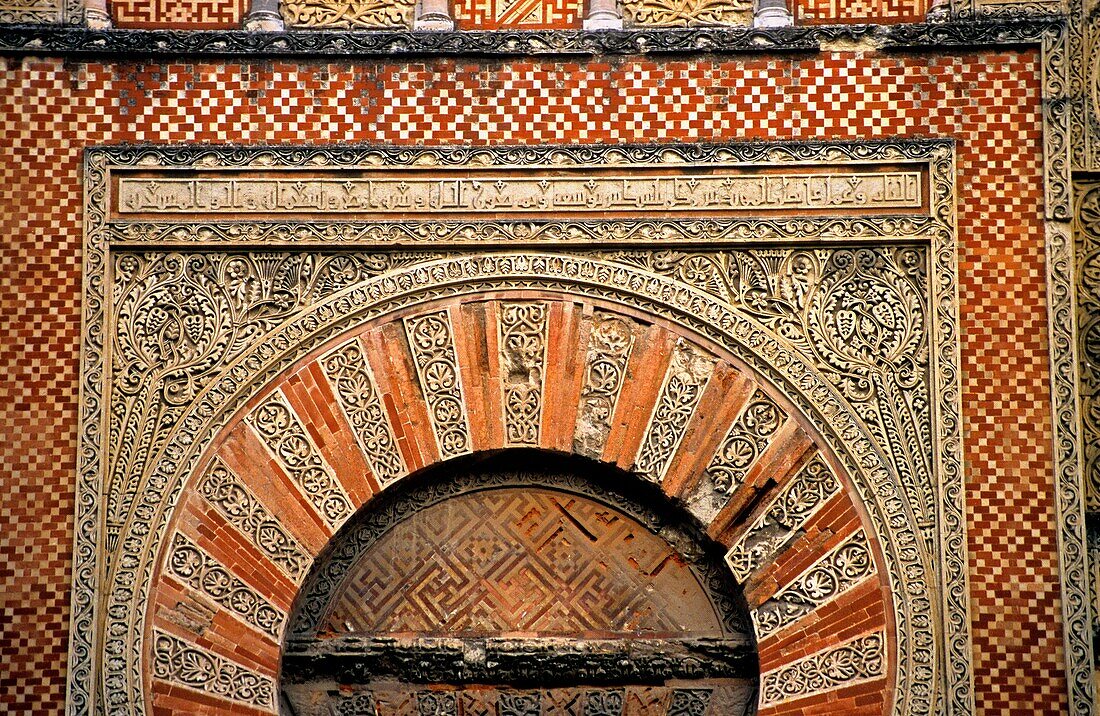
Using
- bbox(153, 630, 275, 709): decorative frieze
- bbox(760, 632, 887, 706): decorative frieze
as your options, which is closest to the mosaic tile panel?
bbox(760, 632, 887, 706): decorative frieze

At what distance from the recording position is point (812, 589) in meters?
6.43

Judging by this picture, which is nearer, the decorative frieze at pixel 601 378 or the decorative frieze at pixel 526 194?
the decorative frieze at pixel 601 378

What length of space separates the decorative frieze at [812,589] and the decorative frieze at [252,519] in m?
1.85

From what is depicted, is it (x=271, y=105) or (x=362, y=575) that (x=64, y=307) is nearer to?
(x=271, y=105)

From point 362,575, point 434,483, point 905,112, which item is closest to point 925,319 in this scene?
point 905,112

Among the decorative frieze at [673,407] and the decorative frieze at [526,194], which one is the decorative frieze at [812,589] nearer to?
the decorative frieze at [673,407]

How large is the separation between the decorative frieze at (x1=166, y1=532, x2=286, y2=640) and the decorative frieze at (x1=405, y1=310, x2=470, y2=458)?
0.94m

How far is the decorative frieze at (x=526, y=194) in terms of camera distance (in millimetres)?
6695

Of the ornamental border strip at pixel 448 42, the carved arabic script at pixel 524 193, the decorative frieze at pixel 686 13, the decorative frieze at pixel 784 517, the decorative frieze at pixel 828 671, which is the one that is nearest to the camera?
the decorative frieze at pixel 828 671

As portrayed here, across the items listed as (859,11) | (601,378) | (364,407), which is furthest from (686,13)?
(364,407)

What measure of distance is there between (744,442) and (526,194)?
1.37 metres

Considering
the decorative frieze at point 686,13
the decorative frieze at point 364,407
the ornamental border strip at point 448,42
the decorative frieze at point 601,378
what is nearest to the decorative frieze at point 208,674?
the decorative frieze at point 364,407

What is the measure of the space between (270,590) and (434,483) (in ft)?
2.64

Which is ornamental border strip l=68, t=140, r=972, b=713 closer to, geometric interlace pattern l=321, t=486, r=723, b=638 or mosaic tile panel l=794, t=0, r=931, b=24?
mosaic tile panel l=794, t=0, r=931, b=24
